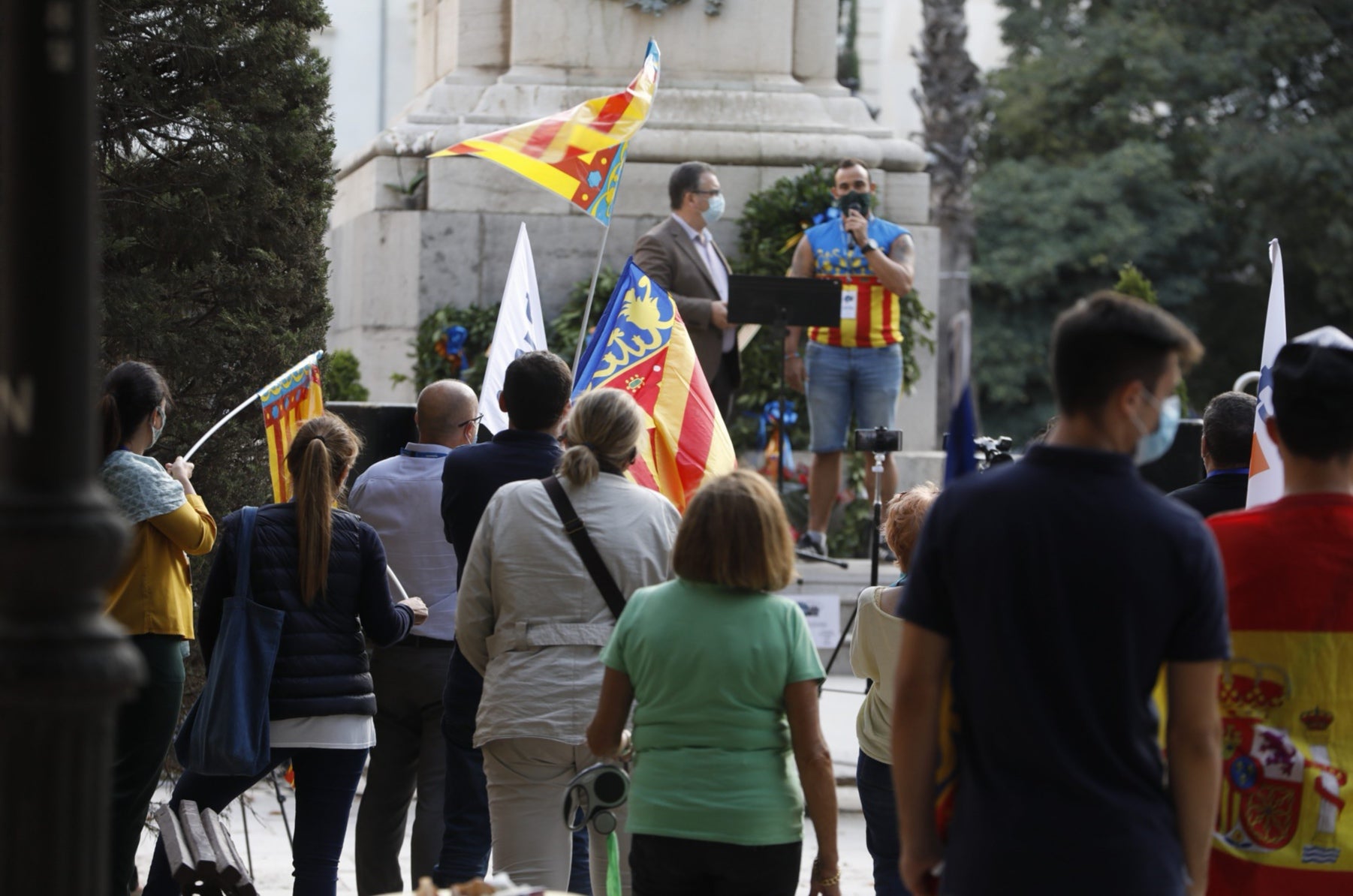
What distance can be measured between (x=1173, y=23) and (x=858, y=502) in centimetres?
2556

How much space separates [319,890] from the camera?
5285 millimetres

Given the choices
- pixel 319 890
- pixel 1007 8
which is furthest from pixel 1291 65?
pixel 319 890

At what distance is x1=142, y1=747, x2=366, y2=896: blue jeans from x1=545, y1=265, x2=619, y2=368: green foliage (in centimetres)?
647

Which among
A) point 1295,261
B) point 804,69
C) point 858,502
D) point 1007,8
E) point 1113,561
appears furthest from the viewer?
point 1007,8

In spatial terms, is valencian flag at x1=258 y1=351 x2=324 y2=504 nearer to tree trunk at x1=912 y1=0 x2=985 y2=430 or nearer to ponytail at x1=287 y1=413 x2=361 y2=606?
ponytail at x1=287 y1=413 x2=361 y2=606

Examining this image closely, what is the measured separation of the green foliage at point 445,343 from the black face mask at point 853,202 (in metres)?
2.71

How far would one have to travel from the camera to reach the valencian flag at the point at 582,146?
745 cm

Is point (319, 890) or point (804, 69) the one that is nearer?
point (319, 890)

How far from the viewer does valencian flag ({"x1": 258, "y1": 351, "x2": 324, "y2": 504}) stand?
244 inches

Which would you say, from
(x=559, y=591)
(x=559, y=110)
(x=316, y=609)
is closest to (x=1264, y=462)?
(x=559, y=591)

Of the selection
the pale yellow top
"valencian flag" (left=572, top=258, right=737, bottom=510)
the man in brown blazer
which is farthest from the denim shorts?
the pale yellow top

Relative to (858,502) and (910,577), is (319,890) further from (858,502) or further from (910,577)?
(858,502)

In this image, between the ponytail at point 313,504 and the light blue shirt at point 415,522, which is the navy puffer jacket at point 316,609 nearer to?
the ponytail at point 313,504

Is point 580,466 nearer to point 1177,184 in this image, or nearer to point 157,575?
point 157,575
